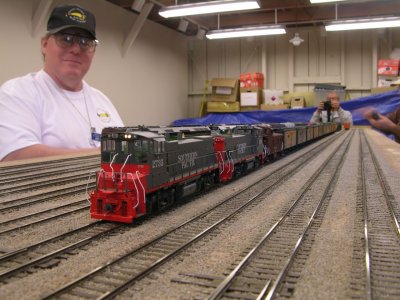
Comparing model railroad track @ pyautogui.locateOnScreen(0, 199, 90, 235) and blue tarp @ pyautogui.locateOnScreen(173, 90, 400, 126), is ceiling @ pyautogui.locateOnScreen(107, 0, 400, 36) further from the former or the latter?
model railroad track @ pyautogui.locateOnScreen(0, 199, 90, 235)

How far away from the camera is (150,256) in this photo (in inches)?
179

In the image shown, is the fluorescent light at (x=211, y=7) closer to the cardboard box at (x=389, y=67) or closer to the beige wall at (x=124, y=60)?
the beige wall at (x=124, y=60)

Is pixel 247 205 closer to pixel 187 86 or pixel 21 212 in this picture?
pixel 21 212

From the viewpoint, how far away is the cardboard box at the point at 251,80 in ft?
85.3

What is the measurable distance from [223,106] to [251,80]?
257 centimetres

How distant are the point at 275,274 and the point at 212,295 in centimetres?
88

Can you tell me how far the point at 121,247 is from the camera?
481cm

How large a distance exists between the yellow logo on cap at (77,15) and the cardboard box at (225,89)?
60.1ft

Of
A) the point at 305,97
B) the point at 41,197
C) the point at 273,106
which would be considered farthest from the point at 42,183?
the point at 305,97

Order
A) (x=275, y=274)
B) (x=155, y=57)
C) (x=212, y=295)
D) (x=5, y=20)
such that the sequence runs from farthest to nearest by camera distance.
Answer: (x=155, y=57) < (x=5, y=20) < (x=275, y=274) < (x=212, y=295)

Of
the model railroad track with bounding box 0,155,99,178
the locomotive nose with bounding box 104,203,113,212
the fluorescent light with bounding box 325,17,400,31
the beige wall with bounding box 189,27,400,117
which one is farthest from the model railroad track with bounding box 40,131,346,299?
the beige wall with bounding box 189,27,400,117

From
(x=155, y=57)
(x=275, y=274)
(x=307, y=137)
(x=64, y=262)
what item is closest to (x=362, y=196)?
(x=275, y=274)

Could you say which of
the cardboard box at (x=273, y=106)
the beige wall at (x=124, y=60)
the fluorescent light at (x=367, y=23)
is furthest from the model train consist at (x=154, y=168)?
the cardboard box at (x=273, y=106)

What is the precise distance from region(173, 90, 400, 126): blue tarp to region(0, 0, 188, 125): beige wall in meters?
2.66
